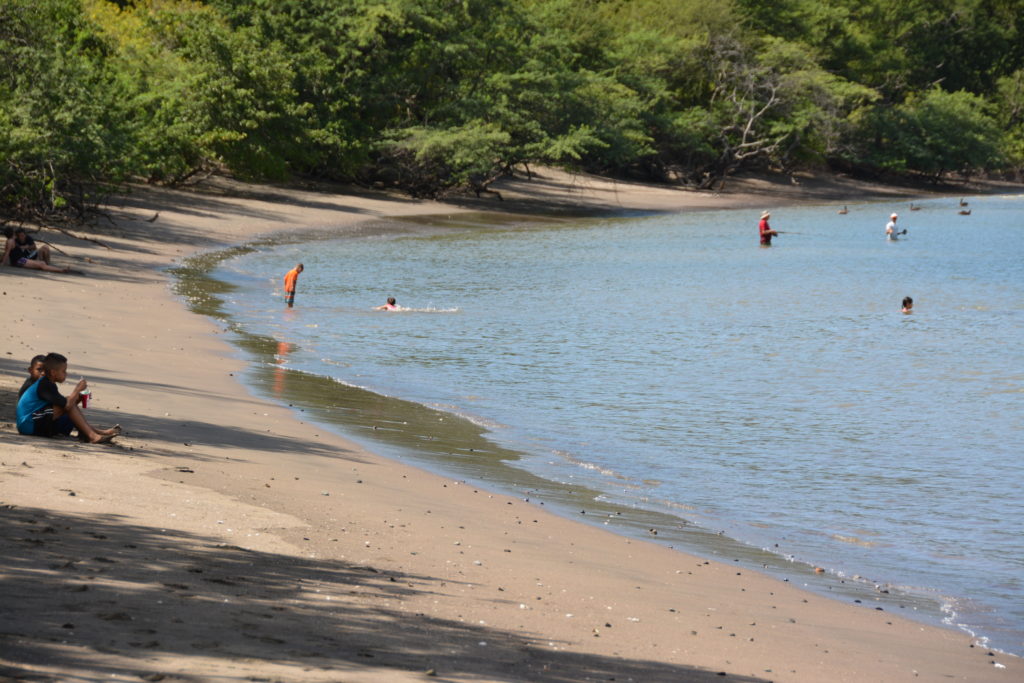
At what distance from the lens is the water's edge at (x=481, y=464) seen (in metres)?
9.31

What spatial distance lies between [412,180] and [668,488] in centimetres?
4495

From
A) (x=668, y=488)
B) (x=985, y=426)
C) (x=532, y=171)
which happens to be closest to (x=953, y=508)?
(x=668, y=488)

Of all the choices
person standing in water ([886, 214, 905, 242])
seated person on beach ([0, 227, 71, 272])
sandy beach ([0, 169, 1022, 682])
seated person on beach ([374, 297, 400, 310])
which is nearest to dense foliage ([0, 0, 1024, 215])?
seated person on beach ([0, 227, 71, 272])

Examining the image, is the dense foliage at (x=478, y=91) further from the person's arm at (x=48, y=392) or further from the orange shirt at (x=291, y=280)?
the person's arm at (x=48, y=392)

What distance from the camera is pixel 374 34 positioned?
174 feet

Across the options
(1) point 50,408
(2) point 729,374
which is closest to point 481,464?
(1) point 50,408

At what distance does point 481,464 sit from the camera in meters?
12.7

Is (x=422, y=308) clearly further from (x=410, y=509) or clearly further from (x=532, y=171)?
(x=532, y=171)

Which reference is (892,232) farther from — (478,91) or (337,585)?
(337,585)

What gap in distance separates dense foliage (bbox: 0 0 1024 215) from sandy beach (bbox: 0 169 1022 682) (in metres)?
22.3

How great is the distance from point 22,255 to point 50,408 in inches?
620

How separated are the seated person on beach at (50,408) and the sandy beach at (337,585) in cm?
17

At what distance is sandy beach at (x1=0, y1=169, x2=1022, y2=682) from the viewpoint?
602 centimetres

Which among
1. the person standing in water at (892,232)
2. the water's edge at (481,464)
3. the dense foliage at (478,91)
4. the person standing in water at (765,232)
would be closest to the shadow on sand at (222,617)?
the water's edge at (481,464)
